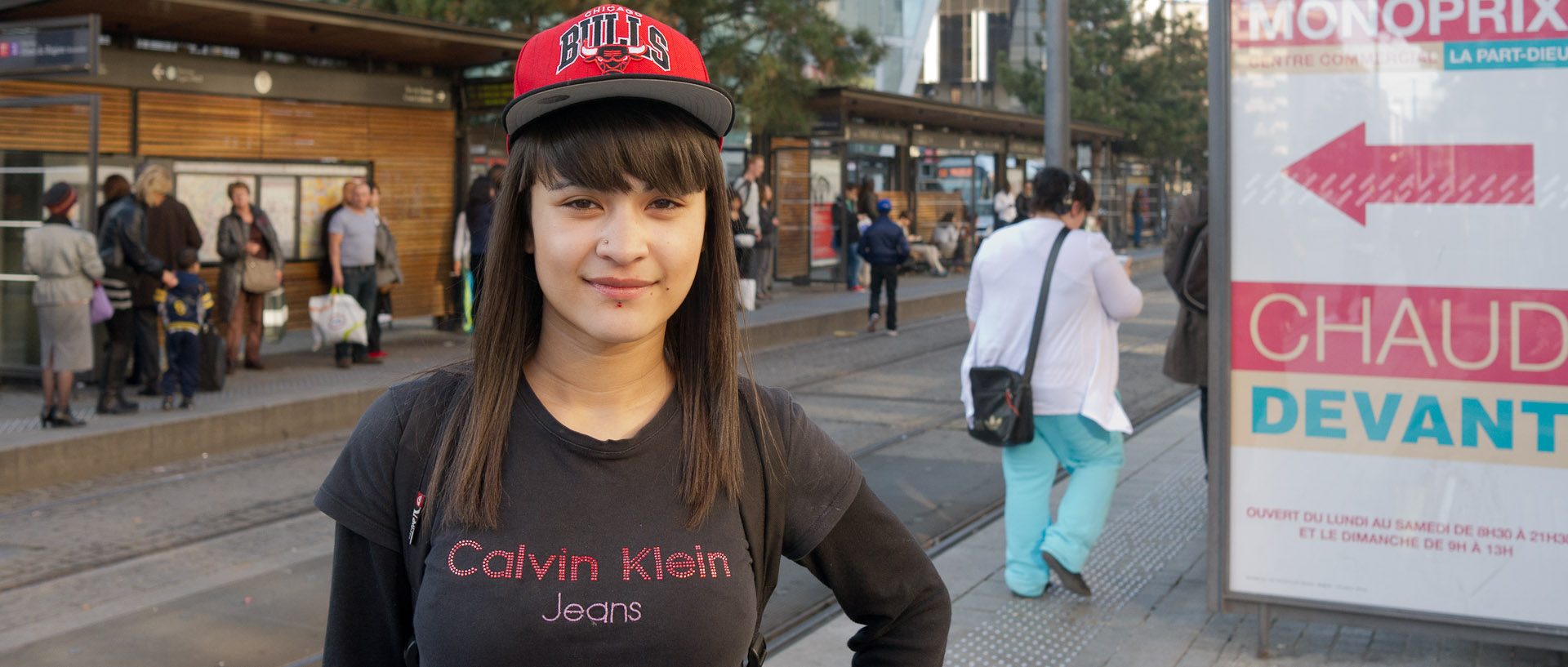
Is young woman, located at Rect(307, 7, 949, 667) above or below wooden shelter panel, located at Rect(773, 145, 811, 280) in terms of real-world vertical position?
below

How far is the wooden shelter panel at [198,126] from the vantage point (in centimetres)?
1295

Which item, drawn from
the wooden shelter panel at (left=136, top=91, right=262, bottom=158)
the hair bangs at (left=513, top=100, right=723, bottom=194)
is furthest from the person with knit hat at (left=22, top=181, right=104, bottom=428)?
the hair bangs at (left=513, top=100, right=723, bottom=194)

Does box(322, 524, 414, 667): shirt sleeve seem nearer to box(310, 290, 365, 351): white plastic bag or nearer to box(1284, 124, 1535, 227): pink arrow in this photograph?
box(1284, 124, 1535, 227): pink arrow

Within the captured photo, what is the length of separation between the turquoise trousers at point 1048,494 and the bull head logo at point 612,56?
4110 mm

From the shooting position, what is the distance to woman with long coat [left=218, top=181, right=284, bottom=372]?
12.2 metres

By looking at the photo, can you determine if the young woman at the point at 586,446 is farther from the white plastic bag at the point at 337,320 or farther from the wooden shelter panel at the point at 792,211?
the wooden shelter panel at the point at 792,211

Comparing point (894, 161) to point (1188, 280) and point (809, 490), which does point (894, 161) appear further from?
point (809, 490)

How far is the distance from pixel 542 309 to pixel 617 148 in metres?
0.29

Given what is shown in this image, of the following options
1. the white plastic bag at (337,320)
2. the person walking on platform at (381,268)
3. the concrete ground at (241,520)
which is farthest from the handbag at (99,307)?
the person walking on platform at (381,268)

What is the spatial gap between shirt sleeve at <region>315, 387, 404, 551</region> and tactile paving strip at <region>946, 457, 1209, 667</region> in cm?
351

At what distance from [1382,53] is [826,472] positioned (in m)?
3.33

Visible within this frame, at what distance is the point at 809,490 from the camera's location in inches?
72.1

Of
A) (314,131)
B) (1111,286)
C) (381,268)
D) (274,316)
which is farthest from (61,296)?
(1111,286)

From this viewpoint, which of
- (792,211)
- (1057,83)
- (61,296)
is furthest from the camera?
(792,211)
